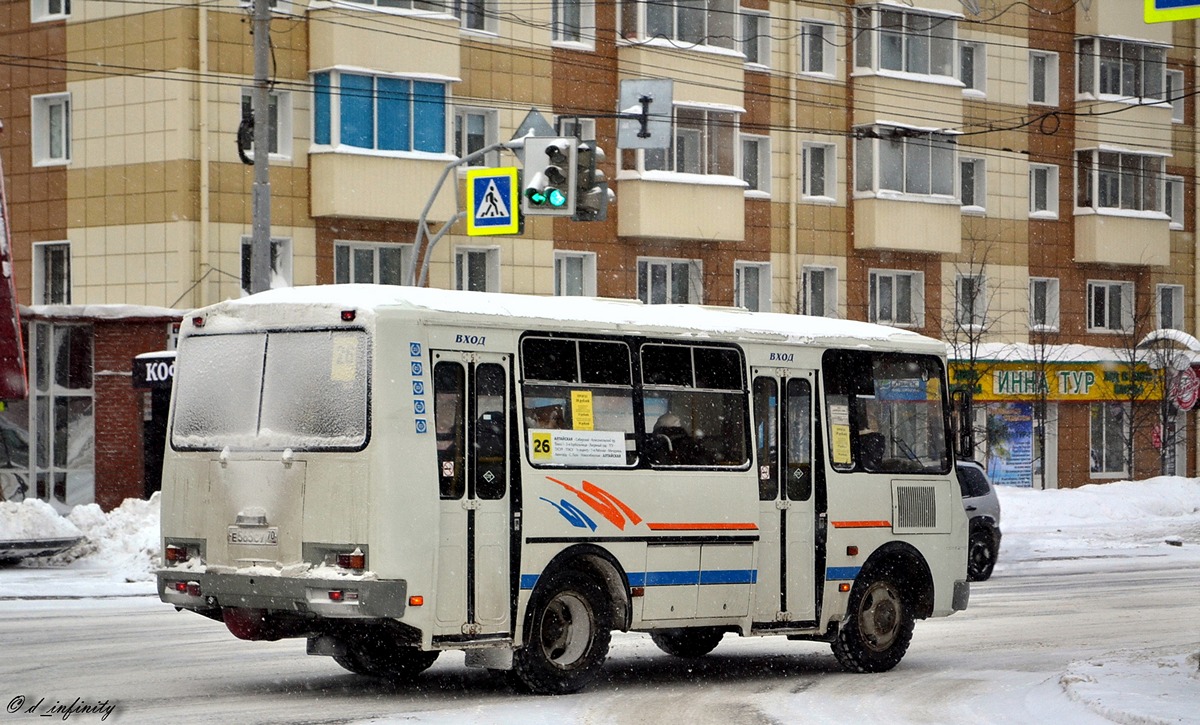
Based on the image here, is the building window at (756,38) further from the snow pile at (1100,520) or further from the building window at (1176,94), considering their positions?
the building window at (1176,94)

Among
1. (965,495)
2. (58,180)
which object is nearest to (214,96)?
(58,180)

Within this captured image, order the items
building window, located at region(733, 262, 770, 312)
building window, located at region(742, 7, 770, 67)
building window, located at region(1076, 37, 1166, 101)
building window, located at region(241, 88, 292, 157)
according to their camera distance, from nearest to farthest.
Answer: building window, located at region(241, 88, 292, 157)
building window, located at region(742, 7, 770, 67)
building window, located at region(733, 262, 770, 312)
building window, located at region(1076, 37, 1166, 101)

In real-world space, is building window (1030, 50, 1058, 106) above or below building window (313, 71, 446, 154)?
above

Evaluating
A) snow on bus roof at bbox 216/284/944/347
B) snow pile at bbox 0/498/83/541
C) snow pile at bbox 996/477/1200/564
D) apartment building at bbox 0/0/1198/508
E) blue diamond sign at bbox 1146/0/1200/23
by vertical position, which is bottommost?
snow pile at bbox 996/477/1200/564

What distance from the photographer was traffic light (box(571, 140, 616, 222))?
2345cm

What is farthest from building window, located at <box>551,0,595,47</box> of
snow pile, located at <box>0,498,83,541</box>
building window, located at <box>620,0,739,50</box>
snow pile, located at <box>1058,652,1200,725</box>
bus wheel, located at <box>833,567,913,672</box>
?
snow pile, located at <box>1058,652,1200,725</box>

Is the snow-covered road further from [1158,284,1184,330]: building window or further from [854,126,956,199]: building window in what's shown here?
[1158,284,1184,330]: building window

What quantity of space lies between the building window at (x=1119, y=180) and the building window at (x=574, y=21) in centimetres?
1572

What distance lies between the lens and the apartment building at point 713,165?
34.1 metres

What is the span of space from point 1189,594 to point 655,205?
18.0 metres

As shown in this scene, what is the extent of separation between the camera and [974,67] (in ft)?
154

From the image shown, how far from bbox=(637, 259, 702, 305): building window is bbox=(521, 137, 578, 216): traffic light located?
16723mm

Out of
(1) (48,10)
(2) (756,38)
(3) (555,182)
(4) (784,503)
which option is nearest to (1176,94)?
(2) (756,38)

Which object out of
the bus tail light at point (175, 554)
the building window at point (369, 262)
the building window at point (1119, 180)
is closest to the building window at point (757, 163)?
the building window at point (369, 262)
